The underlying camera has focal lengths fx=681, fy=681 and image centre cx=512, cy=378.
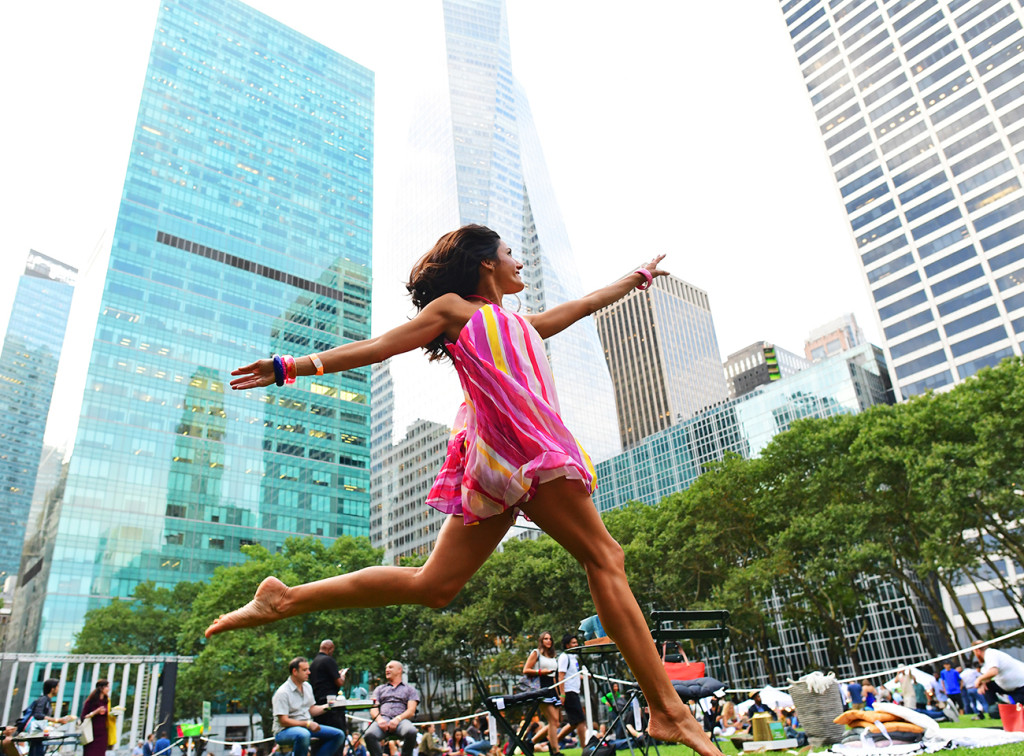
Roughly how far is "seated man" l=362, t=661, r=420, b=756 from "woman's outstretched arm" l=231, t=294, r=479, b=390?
5.36m

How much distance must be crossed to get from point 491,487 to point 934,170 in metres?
77.6

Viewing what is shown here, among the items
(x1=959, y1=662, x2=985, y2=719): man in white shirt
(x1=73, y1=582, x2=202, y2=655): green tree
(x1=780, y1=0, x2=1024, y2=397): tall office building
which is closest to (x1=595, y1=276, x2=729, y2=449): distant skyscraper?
(x1=780, y1=0, x2=1024, y2=397): tall office building

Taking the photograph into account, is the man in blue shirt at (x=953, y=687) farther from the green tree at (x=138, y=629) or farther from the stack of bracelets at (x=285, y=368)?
the green tree at (x=138, y=629)

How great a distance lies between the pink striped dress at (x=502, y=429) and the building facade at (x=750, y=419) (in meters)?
56.4

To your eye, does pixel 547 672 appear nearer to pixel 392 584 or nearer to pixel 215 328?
pixel 392 584

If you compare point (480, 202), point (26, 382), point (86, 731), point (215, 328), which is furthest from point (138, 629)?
point (26, 382)

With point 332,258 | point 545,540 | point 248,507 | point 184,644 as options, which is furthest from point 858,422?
point 332,258

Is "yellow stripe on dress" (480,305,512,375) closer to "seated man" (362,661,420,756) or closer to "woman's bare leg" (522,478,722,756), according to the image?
"woman's bare leg" (522,478,722,756)

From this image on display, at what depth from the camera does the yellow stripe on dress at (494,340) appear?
7.98ft

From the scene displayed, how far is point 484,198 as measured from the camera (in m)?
88.4

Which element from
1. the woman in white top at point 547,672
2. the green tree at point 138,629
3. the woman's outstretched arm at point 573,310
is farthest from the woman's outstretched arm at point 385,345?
the green tree at point 138,629

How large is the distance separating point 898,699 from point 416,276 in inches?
724

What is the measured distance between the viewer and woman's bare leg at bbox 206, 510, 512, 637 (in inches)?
92.7

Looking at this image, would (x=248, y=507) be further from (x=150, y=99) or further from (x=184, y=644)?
(x=150, y=99)
